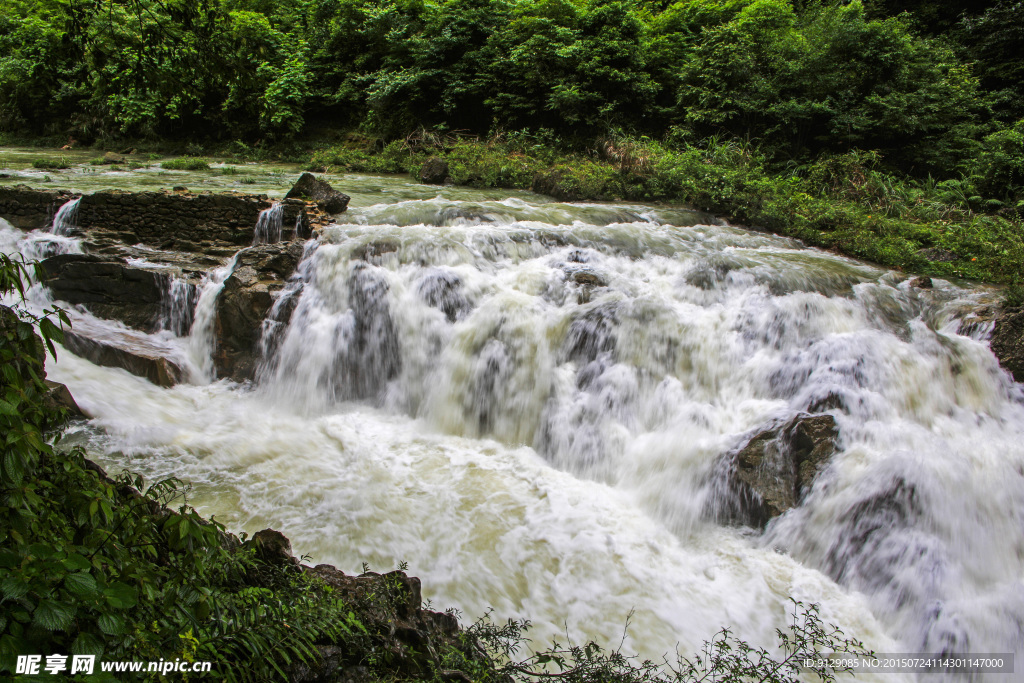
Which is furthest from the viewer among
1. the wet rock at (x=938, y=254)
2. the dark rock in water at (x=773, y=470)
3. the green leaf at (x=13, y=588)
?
the wet rock at (x=938, y=254)

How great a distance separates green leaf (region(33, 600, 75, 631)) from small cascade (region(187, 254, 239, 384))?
656 centimetres

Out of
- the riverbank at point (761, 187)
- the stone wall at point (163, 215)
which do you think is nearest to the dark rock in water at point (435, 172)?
the riverbank at point (761, 187)

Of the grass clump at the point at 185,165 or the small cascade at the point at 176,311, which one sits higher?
the grass clump at the point at 185,165

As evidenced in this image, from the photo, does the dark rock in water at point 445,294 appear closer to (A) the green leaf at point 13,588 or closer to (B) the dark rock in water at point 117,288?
(B) the dark rock in water at point 117,288

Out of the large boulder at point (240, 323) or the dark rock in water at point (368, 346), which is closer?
the dark rock in water at point (368, 346)

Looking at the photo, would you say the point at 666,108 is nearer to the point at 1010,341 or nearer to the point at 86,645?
the point at 1010,341

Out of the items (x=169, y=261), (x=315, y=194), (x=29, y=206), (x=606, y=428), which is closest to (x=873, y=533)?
(x=606, y=428)

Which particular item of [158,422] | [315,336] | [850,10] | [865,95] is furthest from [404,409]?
[850,10]

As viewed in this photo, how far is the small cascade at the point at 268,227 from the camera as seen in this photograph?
8688mm

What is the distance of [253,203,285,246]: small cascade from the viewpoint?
8688 millimetres

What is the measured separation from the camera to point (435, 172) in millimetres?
13188

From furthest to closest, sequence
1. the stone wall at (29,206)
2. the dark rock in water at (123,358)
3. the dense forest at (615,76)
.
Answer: the dense forest at (615,76)
the stone wall at (29,206)
the dark rock in water at (123,358)

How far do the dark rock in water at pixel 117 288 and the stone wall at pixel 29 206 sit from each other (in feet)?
3.96

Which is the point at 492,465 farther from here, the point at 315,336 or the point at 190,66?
the point at 190,66
